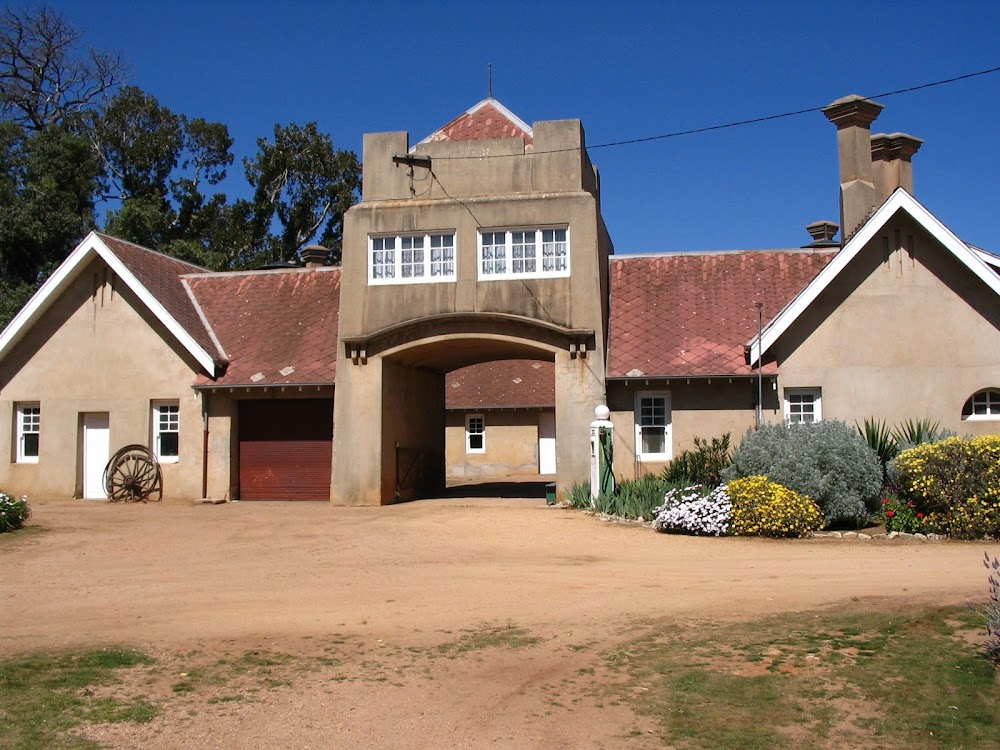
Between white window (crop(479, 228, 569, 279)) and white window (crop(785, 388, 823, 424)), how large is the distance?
5.94 m

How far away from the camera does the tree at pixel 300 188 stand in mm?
50719

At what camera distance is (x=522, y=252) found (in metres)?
22.7

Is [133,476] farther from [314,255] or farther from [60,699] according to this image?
[60,699]

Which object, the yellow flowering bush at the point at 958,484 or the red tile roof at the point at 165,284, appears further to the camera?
the red tile roof at the point at 165,284

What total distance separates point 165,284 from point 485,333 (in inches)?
377

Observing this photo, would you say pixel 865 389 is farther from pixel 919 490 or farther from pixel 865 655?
pixel 865 655

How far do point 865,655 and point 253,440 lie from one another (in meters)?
19.2


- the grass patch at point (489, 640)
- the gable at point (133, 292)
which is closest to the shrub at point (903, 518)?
the grass patch at point (489, 640)

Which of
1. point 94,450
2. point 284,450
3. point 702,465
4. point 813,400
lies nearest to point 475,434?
point 284,450

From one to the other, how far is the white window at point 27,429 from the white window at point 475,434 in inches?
682

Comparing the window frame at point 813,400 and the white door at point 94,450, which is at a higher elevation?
the window frame at point 813,400

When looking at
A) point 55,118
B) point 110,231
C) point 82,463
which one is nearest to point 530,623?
point 82,463

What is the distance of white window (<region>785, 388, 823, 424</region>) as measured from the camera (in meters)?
22.1

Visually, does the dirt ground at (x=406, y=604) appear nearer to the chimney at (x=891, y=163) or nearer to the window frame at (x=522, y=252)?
the window frame at (x=522, y=252)
